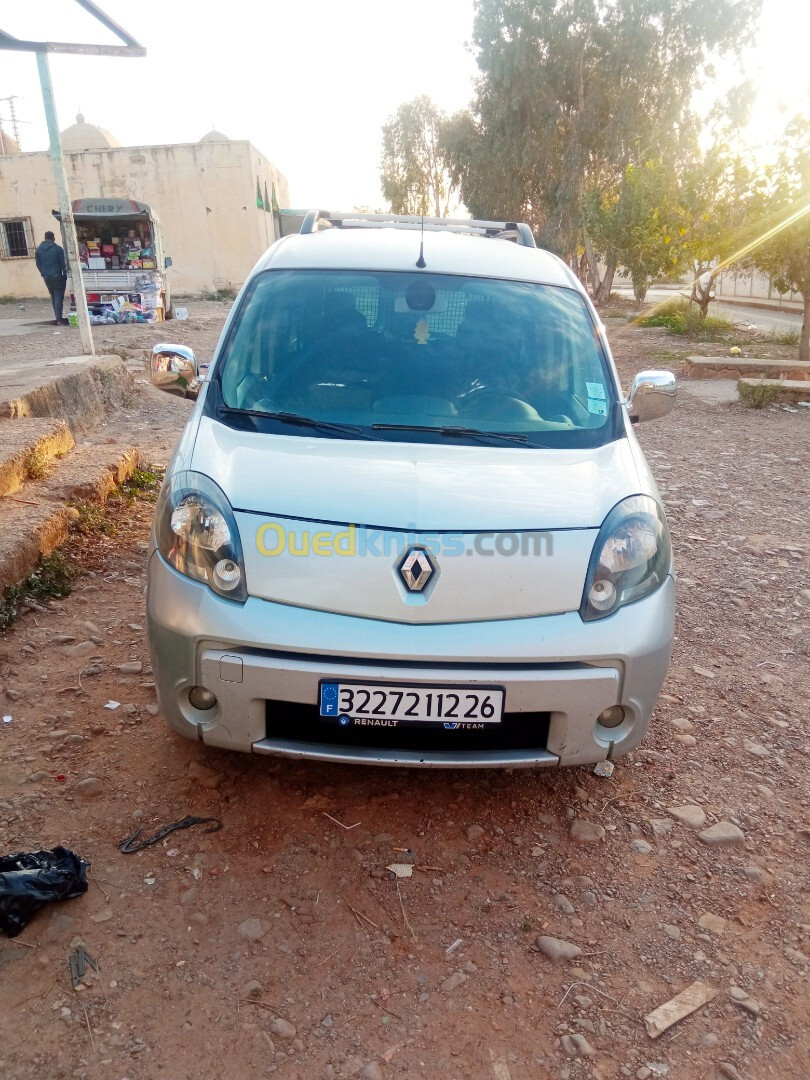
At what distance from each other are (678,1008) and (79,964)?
4.75ft

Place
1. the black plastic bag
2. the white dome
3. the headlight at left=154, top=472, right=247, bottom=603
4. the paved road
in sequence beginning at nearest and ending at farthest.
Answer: the black plastic bag, the headlight at left=154, top=472, right=247, bottom=603, the paved road, the white dome

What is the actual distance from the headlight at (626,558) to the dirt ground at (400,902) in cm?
77

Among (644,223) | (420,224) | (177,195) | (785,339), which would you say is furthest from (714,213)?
(177,195)

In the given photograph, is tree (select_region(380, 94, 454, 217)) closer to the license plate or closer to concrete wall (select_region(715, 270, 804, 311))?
concrete wall (select_region(715, 270, 804, 311))

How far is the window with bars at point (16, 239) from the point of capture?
94.9ft

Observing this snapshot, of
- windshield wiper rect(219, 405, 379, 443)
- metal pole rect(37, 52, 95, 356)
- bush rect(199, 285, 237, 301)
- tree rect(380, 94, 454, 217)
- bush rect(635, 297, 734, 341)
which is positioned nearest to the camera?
windshield wiper rect(219, 405, 379, 443)

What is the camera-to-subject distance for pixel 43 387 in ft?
21.4

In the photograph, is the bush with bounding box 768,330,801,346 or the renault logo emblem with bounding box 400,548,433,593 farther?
the bush with bounding box 768,330,801,346

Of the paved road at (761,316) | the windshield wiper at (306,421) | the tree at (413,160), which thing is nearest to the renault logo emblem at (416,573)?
the windshield wiper at (306,421)

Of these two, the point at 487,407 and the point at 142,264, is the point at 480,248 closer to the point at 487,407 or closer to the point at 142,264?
the point at 487,407

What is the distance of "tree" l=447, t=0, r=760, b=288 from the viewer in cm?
2689

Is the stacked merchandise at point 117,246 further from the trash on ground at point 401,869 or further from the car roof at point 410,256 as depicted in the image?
the trash on ground at point 401,869

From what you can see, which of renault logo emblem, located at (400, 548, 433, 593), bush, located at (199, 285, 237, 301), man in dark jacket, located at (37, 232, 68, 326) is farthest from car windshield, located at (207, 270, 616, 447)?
bush, located at (199, 285, 237, 301)

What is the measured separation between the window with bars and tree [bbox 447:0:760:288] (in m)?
17.1
